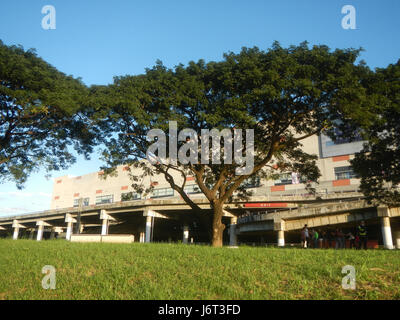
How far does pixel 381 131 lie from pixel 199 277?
588 inches

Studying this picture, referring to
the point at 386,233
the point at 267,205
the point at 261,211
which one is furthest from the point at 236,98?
the point at 261,211

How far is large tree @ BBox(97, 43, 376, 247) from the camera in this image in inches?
610

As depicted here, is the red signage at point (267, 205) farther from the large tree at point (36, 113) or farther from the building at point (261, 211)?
the large tree at point (36, 113)

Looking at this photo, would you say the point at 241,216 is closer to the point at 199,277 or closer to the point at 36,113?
the point at 36,113

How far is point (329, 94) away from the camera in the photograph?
16.2 meters

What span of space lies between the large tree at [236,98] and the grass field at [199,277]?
25.4 ft

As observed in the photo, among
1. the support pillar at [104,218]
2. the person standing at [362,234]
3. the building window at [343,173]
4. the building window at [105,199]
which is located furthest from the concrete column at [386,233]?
the building window at [105,199]

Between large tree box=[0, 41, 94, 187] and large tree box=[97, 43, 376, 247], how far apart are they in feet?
6.94

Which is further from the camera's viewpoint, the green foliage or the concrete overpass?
the concrete overpass

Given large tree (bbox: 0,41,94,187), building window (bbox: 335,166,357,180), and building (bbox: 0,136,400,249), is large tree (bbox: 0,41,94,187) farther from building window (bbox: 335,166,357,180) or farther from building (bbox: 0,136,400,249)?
building window (bbox: 335,166,357,180)

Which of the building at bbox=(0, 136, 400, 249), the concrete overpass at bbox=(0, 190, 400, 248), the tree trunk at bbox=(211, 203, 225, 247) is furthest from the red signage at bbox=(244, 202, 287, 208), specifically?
the tree trunk at bbox=(211, 203, 225, 247)

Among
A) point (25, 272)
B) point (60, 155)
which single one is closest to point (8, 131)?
point (60, 155)

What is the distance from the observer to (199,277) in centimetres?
789
